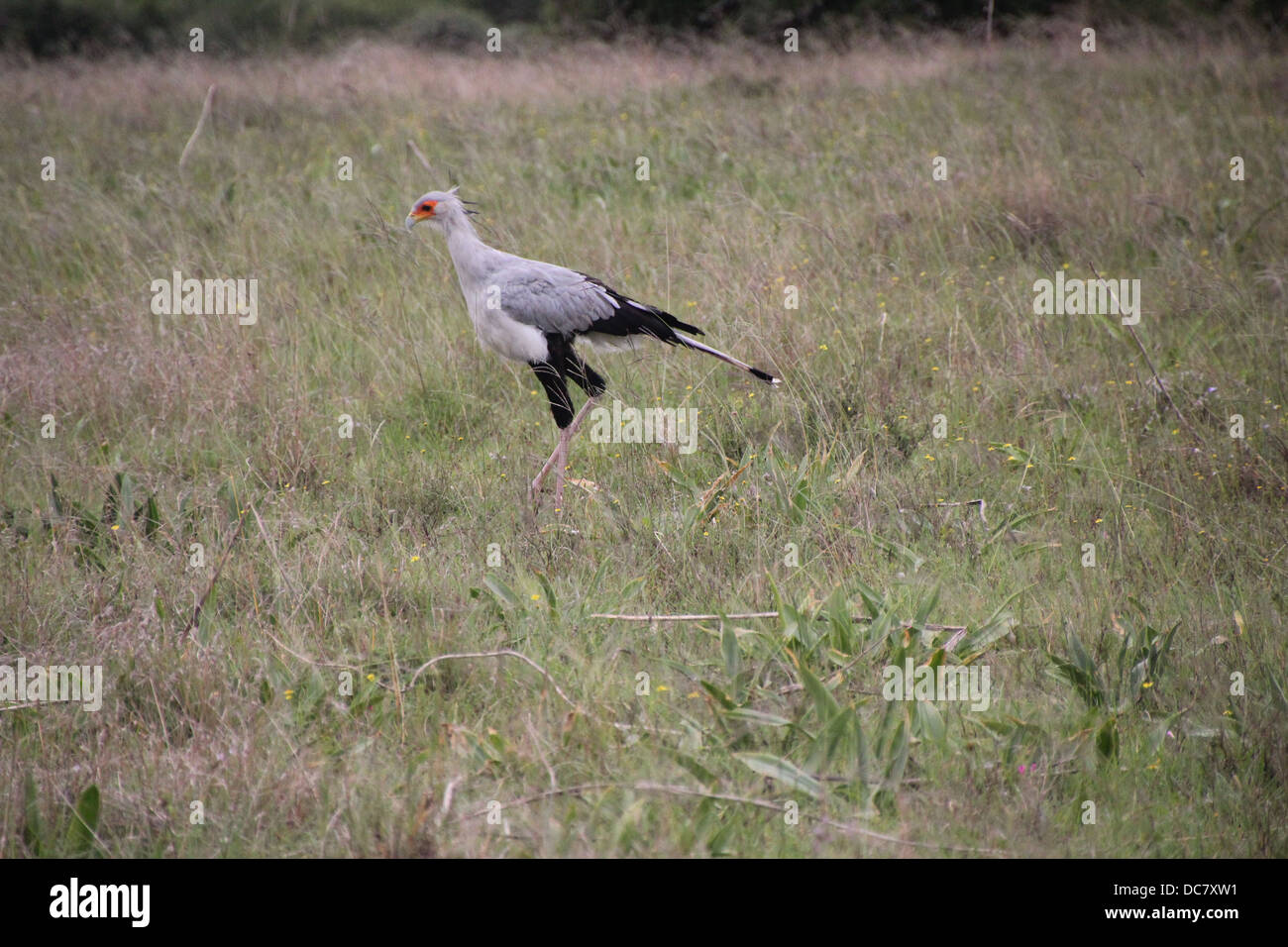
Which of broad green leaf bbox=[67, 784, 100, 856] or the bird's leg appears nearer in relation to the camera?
broad green leaf bbox=[67, 784, 100, 856]

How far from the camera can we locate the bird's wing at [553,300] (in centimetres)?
567

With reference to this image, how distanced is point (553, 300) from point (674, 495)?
137 centimetres

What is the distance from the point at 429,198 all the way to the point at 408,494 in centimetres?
189

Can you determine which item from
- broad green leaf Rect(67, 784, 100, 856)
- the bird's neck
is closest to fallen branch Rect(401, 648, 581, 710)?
broad green leaf Rect(67, 784, 100, 856)

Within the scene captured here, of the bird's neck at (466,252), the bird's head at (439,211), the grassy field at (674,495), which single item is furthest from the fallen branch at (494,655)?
the bird's head at (439,211)

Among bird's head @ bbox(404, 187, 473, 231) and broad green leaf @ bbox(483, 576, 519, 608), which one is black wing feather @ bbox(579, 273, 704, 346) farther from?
broad green leaf @ bbox(483, 576, 519, 608)

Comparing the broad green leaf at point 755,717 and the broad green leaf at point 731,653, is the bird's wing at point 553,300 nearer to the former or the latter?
the broad green leaf at point 731,653

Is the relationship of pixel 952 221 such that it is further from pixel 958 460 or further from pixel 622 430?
pixel 622 430

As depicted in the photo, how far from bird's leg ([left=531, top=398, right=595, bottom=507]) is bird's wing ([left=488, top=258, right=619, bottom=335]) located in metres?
0.46

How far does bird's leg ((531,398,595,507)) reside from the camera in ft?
16.9

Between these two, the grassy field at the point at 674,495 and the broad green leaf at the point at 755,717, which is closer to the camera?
the grassy field at the point at 674,495

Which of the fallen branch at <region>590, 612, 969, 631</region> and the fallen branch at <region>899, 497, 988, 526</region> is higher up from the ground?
the fallen branch at <region>899, 497, 988, 526</region>

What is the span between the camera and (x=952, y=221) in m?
7.72

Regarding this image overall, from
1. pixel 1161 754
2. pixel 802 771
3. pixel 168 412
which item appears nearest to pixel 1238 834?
pixel 1161 754
